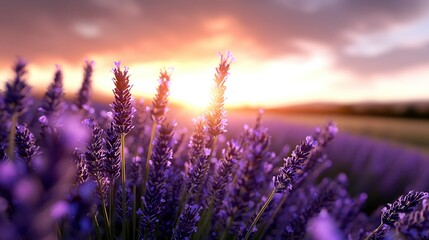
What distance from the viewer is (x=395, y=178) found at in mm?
6367

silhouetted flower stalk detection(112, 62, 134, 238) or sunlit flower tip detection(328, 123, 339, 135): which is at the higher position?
silhouetted flower stalk detection(112, 62, 134, 238)

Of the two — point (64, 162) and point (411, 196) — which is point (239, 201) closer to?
point (411, 196)

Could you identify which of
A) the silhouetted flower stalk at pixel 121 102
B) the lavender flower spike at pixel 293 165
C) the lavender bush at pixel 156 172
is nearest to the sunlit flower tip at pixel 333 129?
the lavender bush at pixel 156 172

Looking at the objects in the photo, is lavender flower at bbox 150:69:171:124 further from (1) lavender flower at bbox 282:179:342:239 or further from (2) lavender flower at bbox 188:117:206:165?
(1) lavender flower at bbox 282:179:342:239

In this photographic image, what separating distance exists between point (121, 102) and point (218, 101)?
359 mm

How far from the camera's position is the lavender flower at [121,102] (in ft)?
4.36

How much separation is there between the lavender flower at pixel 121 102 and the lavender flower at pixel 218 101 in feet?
1.02

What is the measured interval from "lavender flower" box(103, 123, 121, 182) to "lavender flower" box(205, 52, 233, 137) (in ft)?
1.17

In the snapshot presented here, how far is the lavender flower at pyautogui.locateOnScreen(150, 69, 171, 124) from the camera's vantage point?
4.89 feet

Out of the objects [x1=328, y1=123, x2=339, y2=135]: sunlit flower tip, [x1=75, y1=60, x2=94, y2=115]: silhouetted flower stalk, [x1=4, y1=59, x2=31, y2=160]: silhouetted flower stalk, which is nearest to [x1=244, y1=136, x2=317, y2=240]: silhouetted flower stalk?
[x1=328, y1=123, x2=339, y2=135]: sunlit flower tip

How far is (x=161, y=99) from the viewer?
154cm

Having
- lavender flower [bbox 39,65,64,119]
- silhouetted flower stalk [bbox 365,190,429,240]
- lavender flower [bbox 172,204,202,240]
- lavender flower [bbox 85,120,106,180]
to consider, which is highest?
lavender flower [bbox 39,65,64,119]

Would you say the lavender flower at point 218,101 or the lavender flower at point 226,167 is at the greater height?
the lavender flower at point 218,101

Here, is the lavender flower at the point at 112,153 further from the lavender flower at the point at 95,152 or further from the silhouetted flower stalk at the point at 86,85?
the silhouetted flower stalk at the point at 86,85
